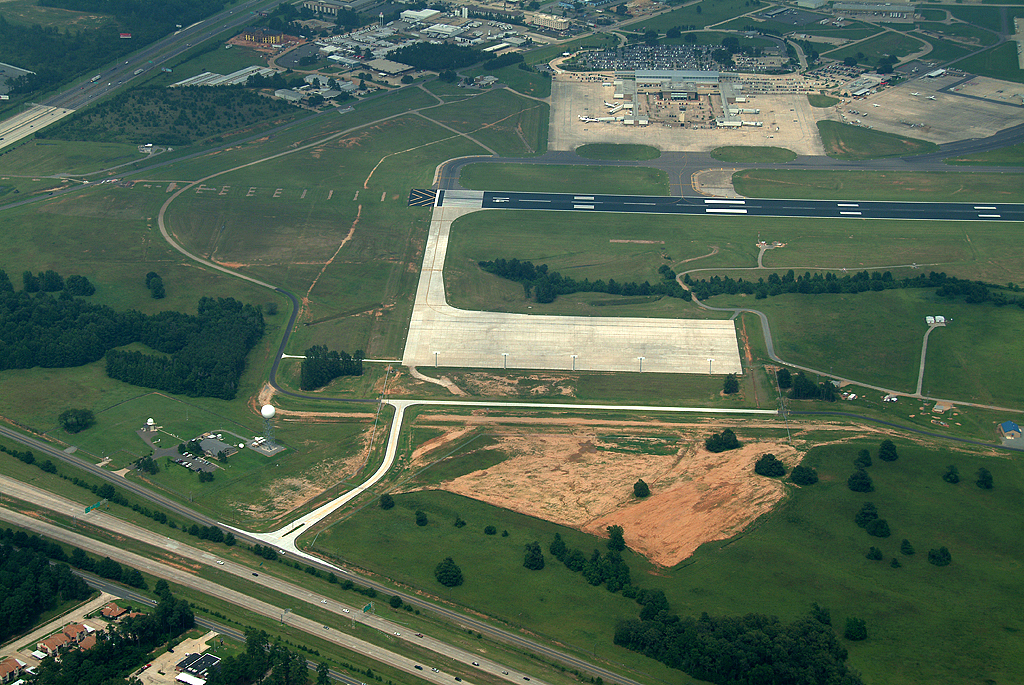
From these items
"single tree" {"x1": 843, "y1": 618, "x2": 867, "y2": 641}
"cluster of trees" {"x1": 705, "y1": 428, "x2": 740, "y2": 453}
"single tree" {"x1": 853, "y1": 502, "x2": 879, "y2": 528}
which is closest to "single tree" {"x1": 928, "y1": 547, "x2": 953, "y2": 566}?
"single tree" {"x1": 853, "y1": 502, "x2": 879, "y2": 528}

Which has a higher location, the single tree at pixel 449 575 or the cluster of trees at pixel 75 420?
the cluster of trees at pixel 75 420

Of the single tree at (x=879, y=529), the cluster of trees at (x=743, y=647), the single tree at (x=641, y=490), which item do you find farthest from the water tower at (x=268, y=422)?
the single tree at (x=879, y=529)

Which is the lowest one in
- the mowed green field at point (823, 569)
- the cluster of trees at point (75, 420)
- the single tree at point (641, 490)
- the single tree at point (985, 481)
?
the mowed green field at point (823, 569)

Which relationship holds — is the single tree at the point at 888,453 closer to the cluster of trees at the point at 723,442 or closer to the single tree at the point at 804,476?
the single tree at the point at 804,476

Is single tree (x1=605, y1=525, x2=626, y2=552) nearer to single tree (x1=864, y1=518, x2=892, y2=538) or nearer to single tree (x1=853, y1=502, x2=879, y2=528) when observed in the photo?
single tree (x1=853, y1=502, x2=879, y2=528)

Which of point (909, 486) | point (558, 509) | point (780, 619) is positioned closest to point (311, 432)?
point (558, 509)

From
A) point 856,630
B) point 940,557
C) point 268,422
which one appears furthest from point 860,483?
point 268,422

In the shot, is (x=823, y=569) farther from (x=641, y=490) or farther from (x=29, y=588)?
(x=29, y=588)
